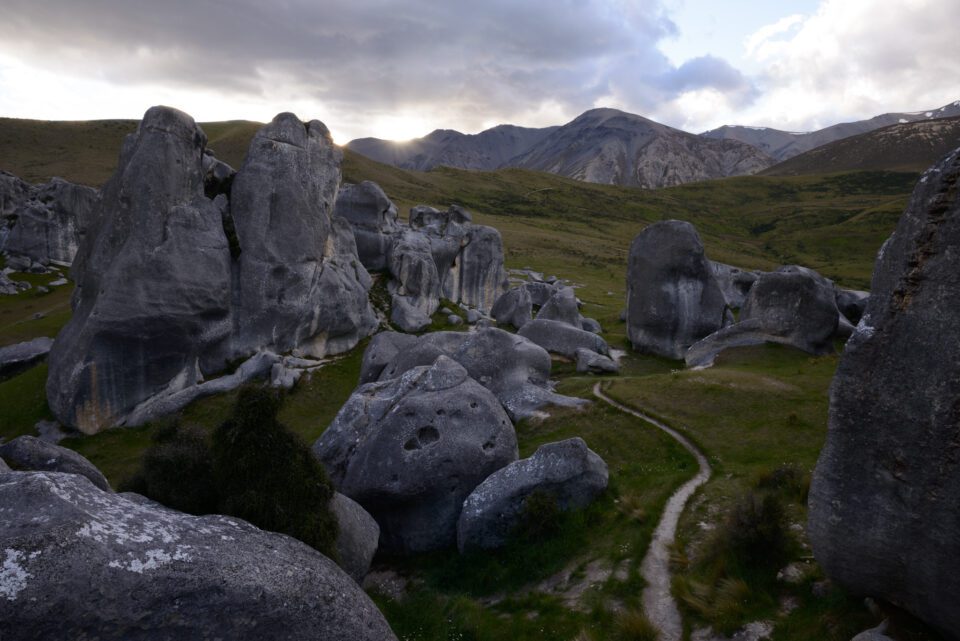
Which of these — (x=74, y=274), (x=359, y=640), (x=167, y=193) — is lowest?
(x=359, y=640)

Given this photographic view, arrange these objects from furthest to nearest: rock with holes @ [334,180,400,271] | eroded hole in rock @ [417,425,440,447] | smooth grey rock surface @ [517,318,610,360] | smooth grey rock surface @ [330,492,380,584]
A: rock with holes @ [334,180,400,271] → smooth grey rock surface @ [517,318,610,360] → eroded hole in rock @ [417,425,440,447] → smooth grey rock surface @ [330,492,380,584]

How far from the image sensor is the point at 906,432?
10.3 meters

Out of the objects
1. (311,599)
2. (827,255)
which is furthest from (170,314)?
(827,255)

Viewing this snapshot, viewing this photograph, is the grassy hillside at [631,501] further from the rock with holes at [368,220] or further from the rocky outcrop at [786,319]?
the rock with holes at [368,220]

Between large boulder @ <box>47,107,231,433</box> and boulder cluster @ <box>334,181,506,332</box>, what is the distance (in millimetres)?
16787

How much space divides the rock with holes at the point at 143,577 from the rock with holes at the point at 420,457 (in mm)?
8901

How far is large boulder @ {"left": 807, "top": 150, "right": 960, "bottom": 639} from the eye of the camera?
32.2ft

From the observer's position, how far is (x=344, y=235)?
152 feet

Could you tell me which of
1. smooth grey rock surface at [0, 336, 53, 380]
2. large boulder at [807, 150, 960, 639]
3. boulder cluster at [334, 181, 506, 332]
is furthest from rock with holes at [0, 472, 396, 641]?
boulder cluster at [334, 181, 506, 332]

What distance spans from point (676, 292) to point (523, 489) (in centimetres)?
3106

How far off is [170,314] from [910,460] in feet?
114

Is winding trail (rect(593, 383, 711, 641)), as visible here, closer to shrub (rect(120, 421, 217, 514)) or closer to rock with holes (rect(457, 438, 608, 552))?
rock with holes (rect(457, 438, 608, 552))

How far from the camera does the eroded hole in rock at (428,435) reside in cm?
2114

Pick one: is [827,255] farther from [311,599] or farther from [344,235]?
[311,599]
